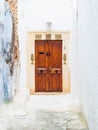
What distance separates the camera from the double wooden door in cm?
1030

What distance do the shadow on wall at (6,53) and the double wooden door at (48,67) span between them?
9.55ft

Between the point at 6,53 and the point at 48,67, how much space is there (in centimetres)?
362

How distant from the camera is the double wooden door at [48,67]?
10.3 meters

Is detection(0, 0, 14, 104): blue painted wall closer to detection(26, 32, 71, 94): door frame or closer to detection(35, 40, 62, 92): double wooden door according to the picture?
detection(26, 32, 71, 94): door frame

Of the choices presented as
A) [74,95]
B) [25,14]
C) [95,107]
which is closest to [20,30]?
[25,14]

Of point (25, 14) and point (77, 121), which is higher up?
point (25, 14)

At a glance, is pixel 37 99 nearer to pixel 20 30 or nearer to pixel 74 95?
pixel 74 95

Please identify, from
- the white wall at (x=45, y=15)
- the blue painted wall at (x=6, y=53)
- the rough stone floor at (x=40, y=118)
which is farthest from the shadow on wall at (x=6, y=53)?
the white wall at (x=45, y=15)

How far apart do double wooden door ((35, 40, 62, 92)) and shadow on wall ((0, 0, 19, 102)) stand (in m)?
2.91

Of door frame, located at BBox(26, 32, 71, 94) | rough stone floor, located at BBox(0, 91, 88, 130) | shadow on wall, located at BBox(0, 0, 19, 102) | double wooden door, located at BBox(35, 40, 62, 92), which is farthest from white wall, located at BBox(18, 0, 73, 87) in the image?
rough stone floor, located at BBox(0, 91, 88, 130)

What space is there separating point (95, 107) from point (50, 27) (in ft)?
20.4

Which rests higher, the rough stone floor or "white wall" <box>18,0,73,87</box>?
"white wall" <box>18,0,73,87</box>

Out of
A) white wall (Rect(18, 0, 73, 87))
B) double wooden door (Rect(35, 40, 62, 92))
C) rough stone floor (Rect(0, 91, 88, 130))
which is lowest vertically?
rough stone floor (Rect(0, 91, 88, 130))

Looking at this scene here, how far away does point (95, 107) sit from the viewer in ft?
13.2
